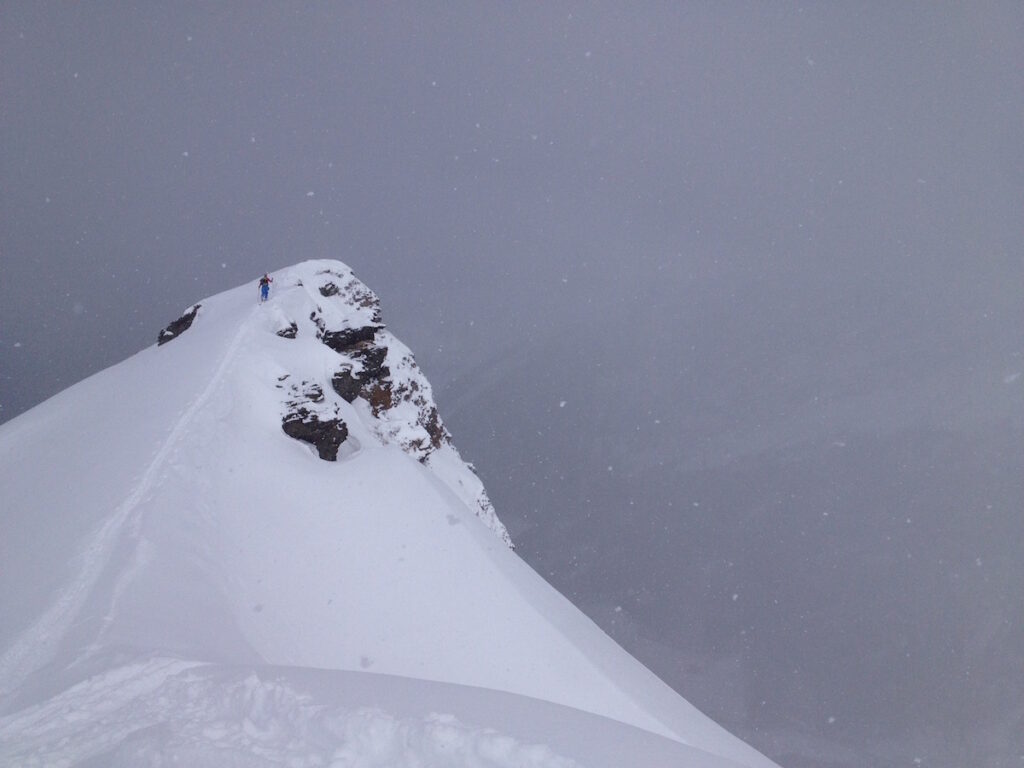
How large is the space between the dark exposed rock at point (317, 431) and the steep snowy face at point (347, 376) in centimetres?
3

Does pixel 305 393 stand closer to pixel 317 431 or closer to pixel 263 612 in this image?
pixel 317 431

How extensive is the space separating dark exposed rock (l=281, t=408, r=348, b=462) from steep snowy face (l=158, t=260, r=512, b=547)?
29mm

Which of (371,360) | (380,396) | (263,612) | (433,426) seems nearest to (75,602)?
(263,612)

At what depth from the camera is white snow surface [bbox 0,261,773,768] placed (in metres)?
4.43

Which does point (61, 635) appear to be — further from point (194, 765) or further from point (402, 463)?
point (402, 463)

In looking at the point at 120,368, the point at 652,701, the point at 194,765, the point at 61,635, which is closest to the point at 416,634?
the point at 652,701

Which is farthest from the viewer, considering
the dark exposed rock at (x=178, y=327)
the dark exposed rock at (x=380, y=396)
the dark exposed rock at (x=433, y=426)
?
the dark exposed rock at (x=433, y=426)

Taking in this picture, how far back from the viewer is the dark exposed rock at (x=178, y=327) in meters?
24.6

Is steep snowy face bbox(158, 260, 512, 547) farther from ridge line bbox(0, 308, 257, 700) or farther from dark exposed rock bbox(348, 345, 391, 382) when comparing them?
ridge line bbox(0, 308, 257, 700)

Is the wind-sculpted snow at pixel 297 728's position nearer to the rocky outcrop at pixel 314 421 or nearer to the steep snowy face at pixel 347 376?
the rocky outcrop at pixel 314 421

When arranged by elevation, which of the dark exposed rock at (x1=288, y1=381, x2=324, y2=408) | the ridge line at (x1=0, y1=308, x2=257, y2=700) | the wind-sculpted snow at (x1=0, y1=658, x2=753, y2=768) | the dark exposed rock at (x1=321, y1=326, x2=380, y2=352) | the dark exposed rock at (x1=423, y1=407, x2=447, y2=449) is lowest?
the dark exposed rock at (x1=423, y1=407, x2=447, y2=449)

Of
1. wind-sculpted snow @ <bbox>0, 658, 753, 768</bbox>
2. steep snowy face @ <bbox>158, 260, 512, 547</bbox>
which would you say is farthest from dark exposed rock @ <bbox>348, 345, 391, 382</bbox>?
wind-sculpted snow @ <bbox>0, 658, 753, 768</bbox>

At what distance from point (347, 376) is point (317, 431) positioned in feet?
22.8

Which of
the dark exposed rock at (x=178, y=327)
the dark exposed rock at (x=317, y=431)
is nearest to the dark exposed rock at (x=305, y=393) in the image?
the dark exposed rock at (x=317, y=431)
